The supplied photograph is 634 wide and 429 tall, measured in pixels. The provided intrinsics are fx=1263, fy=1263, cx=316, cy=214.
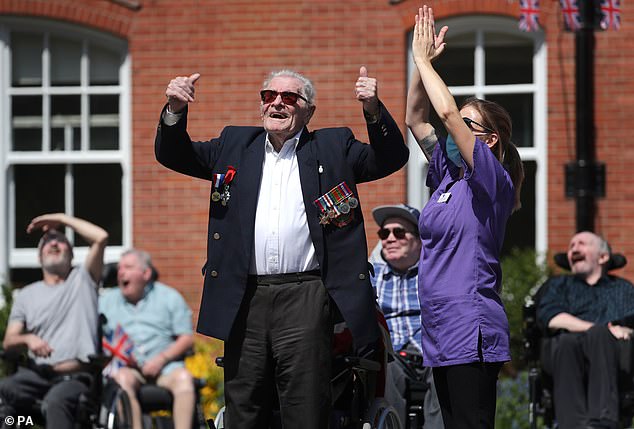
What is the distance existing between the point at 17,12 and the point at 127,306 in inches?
129

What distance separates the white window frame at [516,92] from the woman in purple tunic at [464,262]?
18.4ft

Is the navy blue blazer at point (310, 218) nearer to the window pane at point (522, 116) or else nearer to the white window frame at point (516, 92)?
the white window frame at point (516, 92)

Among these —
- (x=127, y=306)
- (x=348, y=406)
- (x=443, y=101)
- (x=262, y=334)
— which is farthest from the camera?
(x=127, y=306)

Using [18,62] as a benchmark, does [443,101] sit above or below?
below

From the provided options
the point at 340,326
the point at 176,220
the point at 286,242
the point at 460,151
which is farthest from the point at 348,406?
the point at 176,220

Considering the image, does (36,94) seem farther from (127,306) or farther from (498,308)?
(498,308)

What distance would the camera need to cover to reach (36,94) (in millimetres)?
11203

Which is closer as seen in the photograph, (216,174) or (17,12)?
(216,174)

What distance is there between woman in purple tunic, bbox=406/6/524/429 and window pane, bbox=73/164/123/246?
6.45 metres

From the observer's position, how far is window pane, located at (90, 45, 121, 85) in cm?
1119

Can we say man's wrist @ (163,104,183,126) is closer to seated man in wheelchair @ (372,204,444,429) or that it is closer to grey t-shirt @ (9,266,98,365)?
seated man in wheelchair @ (372,204,444,429)

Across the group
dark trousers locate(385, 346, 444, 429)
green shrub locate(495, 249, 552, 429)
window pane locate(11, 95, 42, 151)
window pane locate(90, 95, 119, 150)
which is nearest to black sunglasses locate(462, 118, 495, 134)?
dark trousers locate(385, 346, 444, 429)

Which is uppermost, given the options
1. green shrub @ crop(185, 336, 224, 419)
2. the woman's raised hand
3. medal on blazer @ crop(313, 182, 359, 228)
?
the woman's raised hand

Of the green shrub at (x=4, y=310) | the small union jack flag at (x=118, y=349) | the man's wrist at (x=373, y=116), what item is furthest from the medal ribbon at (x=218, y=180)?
the green shrub at (x=4, y=310)
